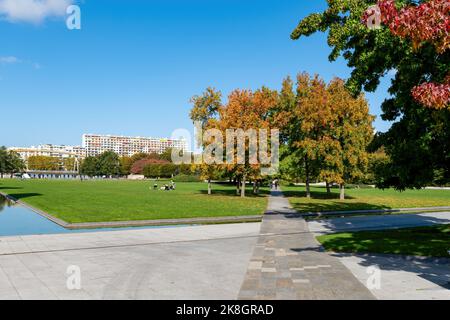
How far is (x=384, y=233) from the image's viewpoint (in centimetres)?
1631

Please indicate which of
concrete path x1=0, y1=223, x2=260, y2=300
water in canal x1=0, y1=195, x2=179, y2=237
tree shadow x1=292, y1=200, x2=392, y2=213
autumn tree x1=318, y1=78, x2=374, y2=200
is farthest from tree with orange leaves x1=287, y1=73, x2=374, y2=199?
water in canal x1=0, y1=195, x2=179, y2=237

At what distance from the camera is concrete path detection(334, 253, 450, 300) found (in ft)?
25.5

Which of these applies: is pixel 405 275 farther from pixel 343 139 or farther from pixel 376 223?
pixel 343 139

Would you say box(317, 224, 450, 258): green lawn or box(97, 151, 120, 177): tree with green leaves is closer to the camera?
box(317, 224, 450, 258): green lawn

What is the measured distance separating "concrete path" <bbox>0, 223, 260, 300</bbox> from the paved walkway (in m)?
0.41

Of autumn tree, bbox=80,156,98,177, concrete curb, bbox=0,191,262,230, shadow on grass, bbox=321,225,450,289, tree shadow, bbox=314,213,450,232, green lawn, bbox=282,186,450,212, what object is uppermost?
autumn tree, bbox=80,156,98,177

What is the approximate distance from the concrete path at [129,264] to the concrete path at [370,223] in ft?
12.4

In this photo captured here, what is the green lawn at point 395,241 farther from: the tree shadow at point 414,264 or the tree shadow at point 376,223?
the tree shadow at point 376,223

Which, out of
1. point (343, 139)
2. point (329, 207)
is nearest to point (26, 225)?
point (329, 207)

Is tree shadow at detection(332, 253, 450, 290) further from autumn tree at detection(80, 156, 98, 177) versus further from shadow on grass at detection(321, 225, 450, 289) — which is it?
autumn tree at detection(80, 156, 98, 177)

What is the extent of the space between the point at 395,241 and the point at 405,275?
513 centimetres
